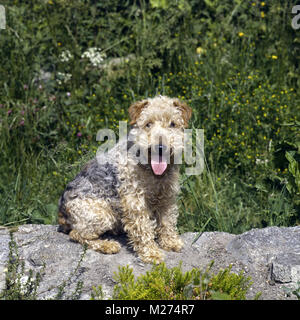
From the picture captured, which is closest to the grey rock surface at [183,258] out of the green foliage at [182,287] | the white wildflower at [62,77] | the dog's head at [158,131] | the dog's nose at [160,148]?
the green foliage at [182,287]

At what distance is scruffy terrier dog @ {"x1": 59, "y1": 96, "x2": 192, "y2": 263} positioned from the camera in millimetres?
4254

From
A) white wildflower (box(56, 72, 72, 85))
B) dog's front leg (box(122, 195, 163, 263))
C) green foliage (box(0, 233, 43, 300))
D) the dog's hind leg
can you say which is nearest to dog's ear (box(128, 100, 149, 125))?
dog's front leg (box(122, 195, 163, 263))

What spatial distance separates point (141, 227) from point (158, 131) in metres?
0.99

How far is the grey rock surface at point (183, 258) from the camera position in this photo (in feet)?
13.3

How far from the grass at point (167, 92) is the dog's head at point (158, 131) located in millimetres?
1126

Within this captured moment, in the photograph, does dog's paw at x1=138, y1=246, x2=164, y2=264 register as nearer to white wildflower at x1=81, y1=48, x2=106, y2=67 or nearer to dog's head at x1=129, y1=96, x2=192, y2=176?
dog's head at x1=129, y1=96, x2=192, y2=176

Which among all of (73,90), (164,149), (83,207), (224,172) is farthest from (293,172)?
(73,90)

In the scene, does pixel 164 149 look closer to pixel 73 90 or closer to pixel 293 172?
pixel 293 172

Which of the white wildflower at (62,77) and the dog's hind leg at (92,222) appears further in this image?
the white wildflower at (62,77)

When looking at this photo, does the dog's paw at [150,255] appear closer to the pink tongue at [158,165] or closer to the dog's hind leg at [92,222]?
the dog's hind leg at [92,222]

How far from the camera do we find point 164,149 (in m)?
4.00

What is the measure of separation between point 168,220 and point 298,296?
59.5 inches

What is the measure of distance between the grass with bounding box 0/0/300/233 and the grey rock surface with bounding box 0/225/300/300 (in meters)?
0.43
